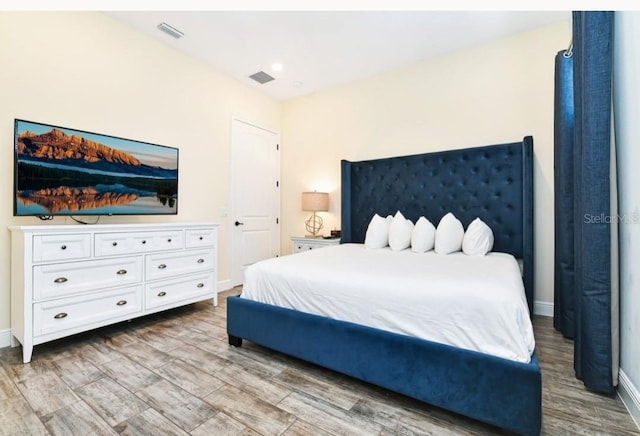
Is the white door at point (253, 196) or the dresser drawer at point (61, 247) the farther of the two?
the white door at point (253, 196)

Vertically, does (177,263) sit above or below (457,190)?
below

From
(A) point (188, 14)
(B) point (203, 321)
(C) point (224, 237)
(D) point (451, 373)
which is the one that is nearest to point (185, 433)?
(D) point (451, 373)

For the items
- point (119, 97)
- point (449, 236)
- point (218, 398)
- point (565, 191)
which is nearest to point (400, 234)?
point (449, 236)

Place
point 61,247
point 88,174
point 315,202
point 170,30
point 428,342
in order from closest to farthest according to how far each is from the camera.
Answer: point 428,342 < point 61,247 < point 88,174 < point 170,30 < point 315,202

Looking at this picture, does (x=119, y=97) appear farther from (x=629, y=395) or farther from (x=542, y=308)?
(x=542, y=308)

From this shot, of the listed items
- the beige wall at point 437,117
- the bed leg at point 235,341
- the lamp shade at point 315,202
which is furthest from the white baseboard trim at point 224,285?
the bed leg at point 235,341

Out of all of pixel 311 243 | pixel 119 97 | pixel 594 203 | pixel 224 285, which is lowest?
pixel 224 285

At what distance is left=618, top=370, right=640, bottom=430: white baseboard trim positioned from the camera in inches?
58.0

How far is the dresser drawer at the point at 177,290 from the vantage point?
281 centimetres

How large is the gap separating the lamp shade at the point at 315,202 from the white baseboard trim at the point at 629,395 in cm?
322

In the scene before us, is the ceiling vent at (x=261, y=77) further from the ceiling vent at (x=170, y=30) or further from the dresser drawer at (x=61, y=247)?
the dresser drawer at (x=61, y=247)

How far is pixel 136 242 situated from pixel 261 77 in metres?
2.67

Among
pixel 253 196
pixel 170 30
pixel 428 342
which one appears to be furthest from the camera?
pixel 253 196

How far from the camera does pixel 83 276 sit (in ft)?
7.79
